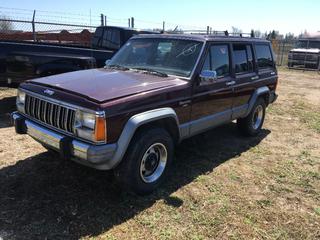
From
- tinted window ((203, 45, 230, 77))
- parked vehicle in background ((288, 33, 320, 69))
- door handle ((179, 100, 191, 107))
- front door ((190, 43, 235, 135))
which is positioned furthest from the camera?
parked vehicle in background ((288, 33, 320, 69))

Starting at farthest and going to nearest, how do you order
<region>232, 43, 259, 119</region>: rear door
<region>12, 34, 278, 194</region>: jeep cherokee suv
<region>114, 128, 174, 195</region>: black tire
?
<region>232, 43, 259, 119</region>: rear door
<region>114, 128, 174, 195</region>: black tire
<region>12, 34, 278, 194</region>: jeep cherokee suv

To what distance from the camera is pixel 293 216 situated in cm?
401

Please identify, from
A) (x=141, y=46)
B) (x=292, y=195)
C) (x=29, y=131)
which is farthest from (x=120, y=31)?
(x=292, y=195)

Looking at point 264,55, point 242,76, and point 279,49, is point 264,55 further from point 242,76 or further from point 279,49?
point 279,49

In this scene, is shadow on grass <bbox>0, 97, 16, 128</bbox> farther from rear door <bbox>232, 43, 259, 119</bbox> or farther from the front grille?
rear door <bbox>232, 43, 259, 119</bbox>

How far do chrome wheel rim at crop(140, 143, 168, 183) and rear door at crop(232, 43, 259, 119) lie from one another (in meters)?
1.92

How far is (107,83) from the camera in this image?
4.07 m

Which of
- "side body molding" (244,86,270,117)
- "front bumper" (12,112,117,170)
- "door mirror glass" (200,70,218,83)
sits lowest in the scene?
"front bumper" (12,112,117,170)

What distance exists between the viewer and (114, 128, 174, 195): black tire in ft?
12.7

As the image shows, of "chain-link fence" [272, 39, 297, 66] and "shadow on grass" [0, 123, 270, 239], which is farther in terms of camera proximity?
"chain-link fence" [272, 39, 297, 66]

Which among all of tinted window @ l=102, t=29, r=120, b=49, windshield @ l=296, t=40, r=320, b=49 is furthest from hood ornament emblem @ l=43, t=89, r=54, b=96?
windshield @ l=296, t=40, r=320, b=49

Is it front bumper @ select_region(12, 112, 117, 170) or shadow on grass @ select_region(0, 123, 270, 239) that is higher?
front bumper @ select_region(12, 112, 117, 170)

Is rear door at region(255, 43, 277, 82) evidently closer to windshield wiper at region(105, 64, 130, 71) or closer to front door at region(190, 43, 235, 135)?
front door at region(190, 43, 235, 135)

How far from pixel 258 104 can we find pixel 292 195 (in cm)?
248
